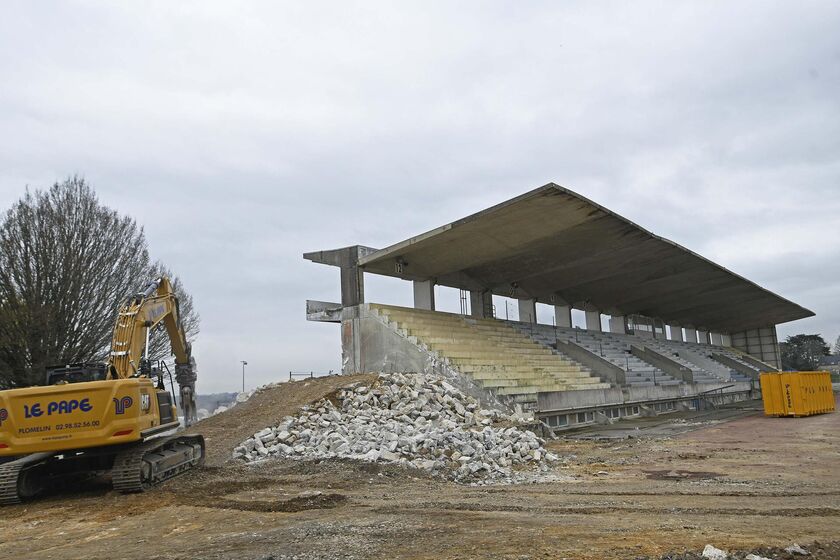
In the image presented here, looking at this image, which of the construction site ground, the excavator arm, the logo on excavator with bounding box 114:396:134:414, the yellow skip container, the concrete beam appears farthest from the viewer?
the yellow skip container

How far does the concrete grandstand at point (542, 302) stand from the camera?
18875 millimetres

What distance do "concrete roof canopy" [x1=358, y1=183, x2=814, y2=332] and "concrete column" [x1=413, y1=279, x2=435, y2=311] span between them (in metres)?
0.36

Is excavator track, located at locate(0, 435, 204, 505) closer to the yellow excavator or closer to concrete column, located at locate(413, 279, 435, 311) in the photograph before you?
the yellow excavator

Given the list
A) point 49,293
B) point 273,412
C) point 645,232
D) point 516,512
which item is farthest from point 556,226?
point 49,293

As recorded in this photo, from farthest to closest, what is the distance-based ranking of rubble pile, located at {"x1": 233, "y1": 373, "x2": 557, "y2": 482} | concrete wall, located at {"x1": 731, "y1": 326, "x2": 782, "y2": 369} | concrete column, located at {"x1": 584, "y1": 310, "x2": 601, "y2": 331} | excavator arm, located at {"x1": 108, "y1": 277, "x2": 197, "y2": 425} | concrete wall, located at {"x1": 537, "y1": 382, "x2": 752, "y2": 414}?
concrete wall, located at {"x1": 731, "y1": 326, "x2": 782, "y2": 369} → concrete column, located at {"x1": 584, "y1": 310, "x2": 601, "y2": 331} → concrete wall, located at {"x1": 537, "y1": 382, "x2": 752, "y2": 414} → rubble pile, located at {"x1": 233, "y1": 373, "x2": 557, "y2": 482} → excavator arm, located at {"x1": 108, "y1": 277, "x2": 197, "y2": 425}

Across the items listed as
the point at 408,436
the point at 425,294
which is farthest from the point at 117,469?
the point at 425,294

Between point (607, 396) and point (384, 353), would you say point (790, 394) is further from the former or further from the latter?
point (384, 353)

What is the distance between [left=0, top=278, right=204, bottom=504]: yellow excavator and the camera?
28.8 feet

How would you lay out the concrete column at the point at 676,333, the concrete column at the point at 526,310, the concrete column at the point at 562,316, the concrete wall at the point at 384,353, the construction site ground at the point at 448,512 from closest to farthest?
the construction site ground at the point at 448,512, the concrete wall at the point at 384,353, the concrete column at the point at 526,310, the concrete column at the point at 562,316, the concrete column at the point at 676,333

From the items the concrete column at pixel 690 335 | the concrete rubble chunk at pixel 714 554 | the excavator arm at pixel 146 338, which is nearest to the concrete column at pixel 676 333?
the concrete column at pixel 690 335

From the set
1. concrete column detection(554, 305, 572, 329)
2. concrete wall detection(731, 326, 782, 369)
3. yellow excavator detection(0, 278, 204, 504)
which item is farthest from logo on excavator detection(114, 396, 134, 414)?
concrete wall detection(731, 326, 782, 369)

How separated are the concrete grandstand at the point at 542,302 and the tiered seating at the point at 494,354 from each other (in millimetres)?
65

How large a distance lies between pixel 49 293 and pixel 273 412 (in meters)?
9.63

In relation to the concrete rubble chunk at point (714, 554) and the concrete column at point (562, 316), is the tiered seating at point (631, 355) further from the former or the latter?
the concrete rubble chunk at point (714, 554)
